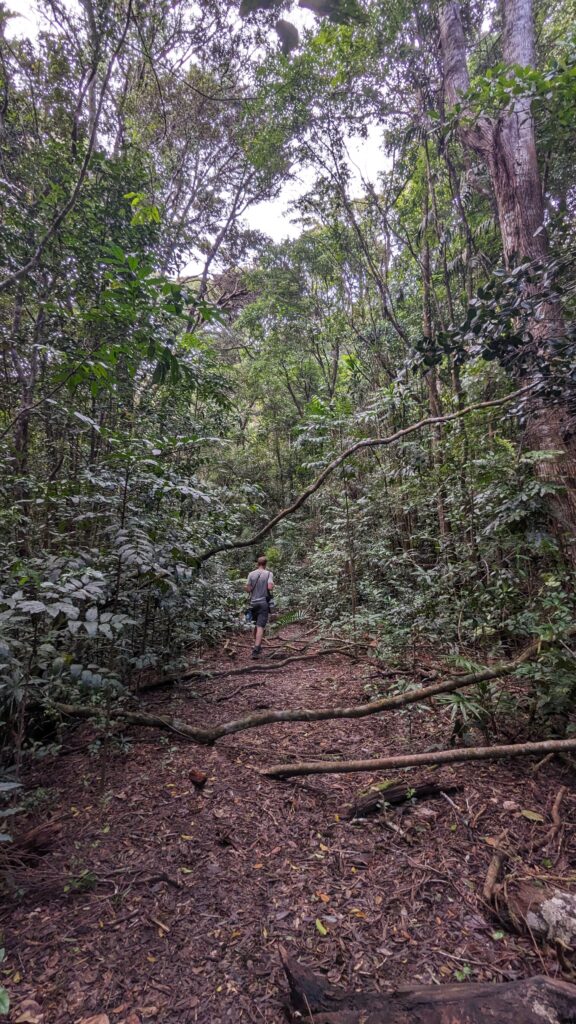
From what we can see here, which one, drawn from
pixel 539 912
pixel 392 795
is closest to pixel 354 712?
pixel 392 795

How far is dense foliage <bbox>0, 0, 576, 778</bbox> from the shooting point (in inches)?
124

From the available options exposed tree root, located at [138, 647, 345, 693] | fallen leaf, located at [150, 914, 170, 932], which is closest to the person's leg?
exposed tree root, located at [138, 647, 345, 693]

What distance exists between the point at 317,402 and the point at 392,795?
685cm

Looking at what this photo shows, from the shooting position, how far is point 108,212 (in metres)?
5.08

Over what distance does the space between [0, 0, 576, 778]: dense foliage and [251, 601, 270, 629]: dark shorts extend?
18.4 inches

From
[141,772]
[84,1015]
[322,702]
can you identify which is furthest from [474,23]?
Result: [84,1015]

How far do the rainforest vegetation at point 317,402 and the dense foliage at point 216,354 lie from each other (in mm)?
45

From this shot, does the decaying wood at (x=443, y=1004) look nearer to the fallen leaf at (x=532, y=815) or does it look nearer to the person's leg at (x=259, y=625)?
the fallen leaf at (x=532, y=815)

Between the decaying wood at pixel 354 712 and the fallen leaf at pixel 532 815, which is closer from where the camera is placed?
the fallen leaf at pixel 532 815

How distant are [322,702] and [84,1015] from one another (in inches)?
133

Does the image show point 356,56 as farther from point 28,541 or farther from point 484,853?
point 484,853

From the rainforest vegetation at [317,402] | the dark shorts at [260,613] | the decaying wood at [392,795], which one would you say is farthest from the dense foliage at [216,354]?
the decaying wood at [392,795]

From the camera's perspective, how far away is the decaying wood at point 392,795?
9.15 ft

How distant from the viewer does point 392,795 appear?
2844 millimetres
